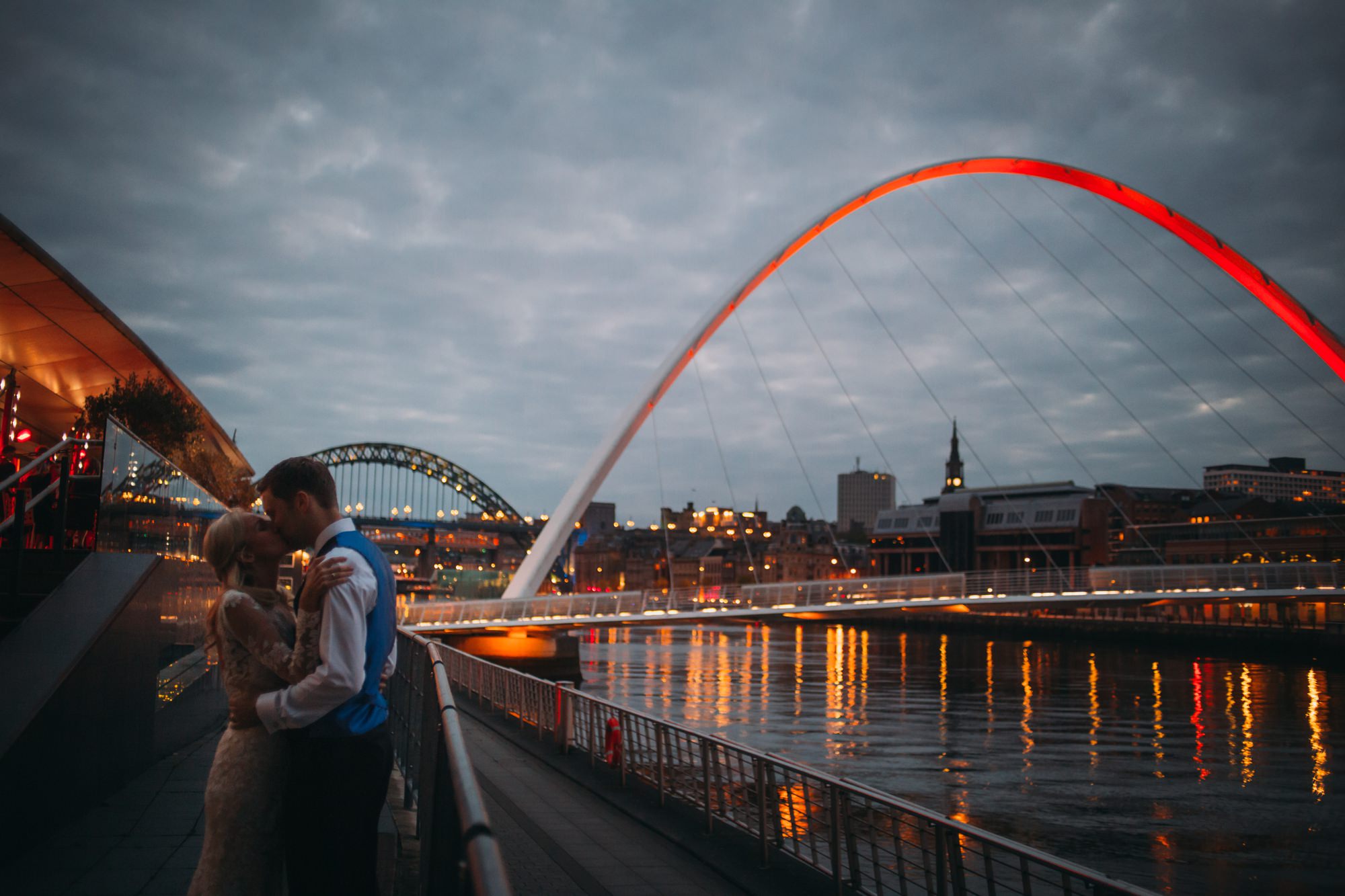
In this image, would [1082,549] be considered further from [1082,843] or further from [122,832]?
[122,832]

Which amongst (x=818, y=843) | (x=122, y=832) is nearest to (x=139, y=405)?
(x=818, y=843)

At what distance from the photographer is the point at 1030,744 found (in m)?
29.0

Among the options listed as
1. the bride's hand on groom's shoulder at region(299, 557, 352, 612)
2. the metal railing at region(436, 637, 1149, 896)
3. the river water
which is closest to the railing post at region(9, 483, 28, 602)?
the bride's hand on groom's shoulder at region(299, 557, 352, 612)

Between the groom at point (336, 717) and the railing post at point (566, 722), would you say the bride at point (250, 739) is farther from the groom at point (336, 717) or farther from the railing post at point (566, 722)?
the railing post at point (566, 722)

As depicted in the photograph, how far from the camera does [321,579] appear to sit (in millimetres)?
3326

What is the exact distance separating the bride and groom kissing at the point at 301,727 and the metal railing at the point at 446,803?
0.78ft

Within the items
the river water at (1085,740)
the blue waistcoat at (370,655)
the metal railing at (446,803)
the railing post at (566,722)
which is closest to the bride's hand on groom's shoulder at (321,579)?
the blue waistcoat at (370,655)

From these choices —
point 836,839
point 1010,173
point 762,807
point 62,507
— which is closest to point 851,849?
point 836,839

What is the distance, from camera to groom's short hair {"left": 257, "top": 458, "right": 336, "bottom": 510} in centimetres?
368

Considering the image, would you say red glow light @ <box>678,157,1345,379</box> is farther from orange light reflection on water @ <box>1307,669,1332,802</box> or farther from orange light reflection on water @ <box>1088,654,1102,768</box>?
orange light reflection on water @ <box>1088,654,1102,768</box>

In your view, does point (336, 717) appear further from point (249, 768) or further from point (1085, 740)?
point (1085, 740)

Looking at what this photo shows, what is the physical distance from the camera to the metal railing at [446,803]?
7.55ft

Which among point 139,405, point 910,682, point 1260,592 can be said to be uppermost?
point 139,405

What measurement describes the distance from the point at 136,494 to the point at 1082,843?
48.5 feet
